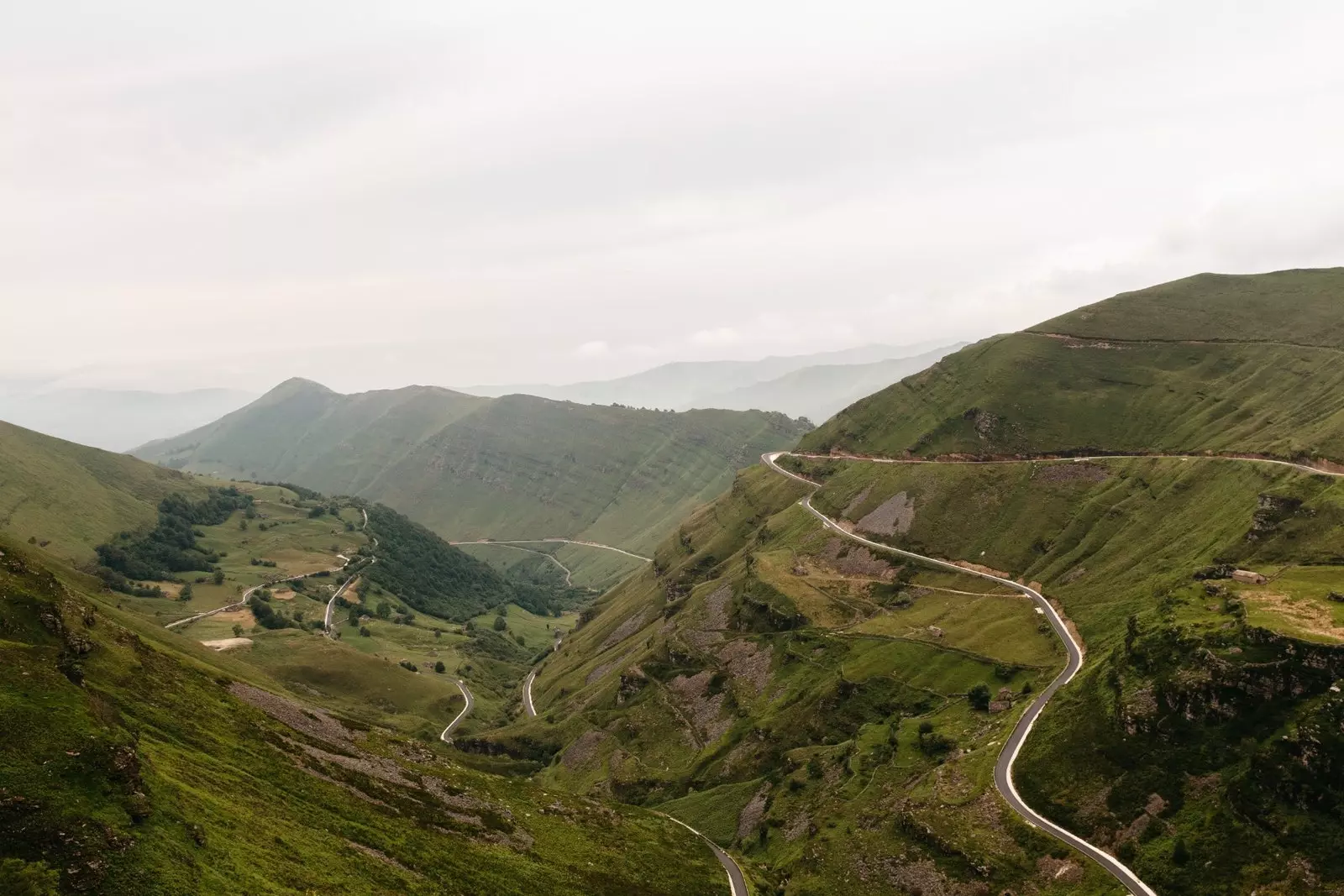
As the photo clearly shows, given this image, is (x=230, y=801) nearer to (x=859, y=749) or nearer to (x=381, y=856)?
(x=381, y=856)

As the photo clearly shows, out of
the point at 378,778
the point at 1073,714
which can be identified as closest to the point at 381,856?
the point at 378,778

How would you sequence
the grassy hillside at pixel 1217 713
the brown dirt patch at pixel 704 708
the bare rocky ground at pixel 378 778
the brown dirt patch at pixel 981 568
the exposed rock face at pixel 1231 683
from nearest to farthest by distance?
1. the grassy hillside at pixel 1217 713
2. the exposed rock face at pixel 1231 683
3. the bare rocky ground at pixel 378 778
4. the brown dirt patch at pixel 704 708
5. the brown dirt patch at pixel 981 568

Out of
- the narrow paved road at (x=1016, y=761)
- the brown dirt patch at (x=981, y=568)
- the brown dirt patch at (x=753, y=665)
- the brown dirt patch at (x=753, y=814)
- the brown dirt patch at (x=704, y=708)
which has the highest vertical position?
the brown dirt patch at (x=981, y=568)

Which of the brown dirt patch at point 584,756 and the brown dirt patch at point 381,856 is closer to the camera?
the brown dirt patch at point 381,856

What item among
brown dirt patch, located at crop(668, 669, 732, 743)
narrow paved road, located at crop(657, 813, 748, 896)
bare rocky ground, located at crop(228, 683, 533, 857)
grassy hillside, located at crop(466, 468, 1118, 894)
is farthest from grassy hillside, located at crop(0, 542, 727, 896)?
brown dirt patch, located at crop(668, 669, 732, 743)

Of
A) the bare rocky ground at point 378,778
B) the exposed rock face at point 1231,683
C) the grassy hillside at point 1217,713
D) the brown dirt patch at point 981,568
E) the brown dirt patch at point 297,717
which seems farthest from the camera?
the brown dirt patch at point 981,568

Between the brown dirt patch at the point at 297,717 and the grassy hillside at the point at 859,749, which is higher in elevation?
the brown dirt patch at the point at 297,717

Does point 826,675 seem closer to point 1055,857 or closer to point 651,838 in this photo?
point 651,838

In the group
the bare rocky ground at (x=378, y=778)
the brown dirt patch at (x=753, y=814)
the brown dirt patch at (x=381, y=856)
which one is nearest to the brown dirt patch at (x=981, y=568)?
the brown dirt patch at (x=753, y=814)

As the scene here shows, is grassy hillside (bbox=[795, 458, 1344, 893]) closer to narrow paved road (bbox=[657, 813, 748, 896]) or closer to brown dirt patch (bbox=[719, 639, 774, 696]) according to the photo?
narrow paved road (bbox=[657, 813, 748, 896])

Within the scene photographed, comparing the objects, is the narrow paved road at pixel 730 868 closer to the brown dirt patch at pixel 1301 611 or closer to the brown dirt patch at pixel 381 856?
the brown dirt patch at pixel 381 856
